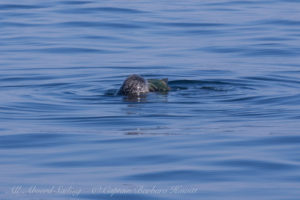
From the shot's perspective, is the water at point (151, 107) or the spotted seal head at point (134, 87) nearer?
the water at point (151, 107)

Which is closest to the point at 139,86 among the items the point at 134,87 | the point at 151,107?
the point at 134,87

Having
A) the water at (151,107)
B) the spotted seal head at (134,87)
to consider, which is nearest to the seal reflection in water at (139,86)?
the spotted seal head at (134,87)

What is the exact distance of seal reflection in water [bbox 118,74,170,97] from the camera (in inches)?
583

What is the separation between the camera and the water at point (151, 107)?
9.05 meters

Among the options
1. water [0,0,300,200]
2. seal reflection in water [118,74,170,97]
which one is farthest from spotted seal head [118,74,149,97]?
water [0,0,300,200]

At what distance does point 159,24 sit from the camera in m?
24.6

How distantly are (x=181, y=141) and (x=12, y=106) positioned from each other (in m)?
3.94

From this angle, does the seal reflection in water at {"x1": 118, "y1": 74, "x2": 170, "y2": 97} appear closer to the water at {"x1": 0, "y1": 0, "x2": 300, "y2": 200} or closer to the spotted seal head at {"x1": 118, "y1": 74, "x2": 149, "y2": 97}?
the spotted seal head at {"x1": 118, "y1": 74, "x2": 149, "y2": 97}

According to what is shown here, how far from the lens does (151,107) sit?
13797mm

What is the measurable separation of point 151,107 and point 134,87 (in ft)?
3.51

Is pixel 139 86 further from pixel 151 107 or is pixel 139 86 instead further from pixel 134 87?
pixel 151 107

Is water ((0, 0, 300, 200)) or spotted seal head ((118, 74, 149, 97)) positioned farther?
spotted seal head ((118, 74, 149, 97))

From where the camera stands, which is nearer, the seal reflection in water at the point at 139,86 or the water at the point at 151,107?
the water at the point at 151,107

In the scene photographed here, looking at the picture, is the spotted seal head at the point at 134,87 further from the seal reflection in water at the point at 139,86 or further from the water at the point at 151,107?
the water at the point at 151,107
